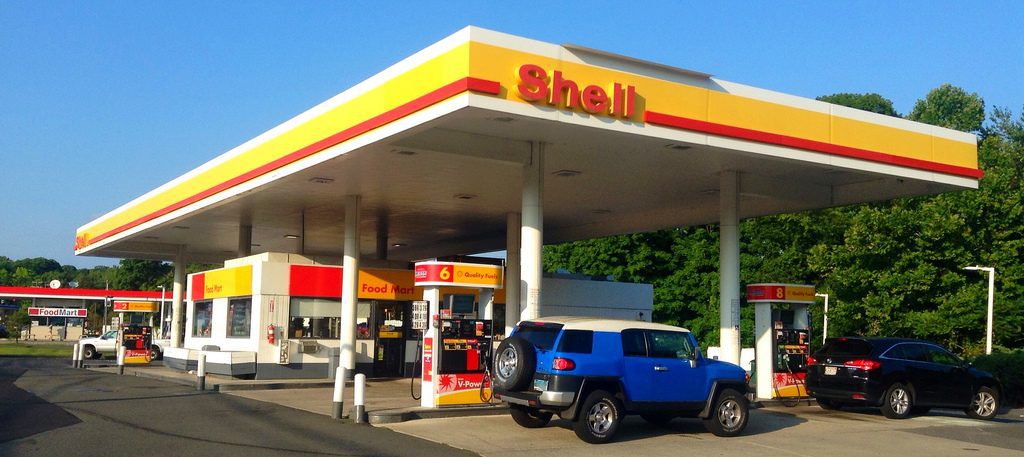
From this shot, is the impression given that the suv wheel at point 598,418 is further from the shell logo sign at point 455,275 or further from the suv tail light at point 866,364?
the suv tail light at point 866,364

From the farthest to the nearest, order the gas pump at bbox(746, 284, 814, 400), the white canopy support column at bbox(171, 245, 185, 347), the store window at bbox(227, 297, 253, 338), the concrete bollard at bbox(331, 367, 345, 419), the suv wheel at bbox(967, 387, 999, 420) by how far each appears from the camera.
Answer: the white canopy support column at bbox(171, 245, 185, 347), the store window at bbox(227, 297, 253, 338), the gas pump at bbox(746, 284, 814, 400), the suv wheel at bbox(967, 387, 999, 420), the concrete bollard at bbox(331, 367, 345, 419)

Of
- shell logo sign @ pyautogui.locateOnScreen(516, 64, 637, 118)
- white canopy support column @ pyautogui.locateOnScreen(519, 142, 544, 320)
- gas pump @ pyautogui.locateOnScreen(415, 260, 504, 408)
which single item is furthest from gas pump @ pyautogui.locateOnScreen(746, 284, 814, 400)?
shell logo sign @ pyautogui.locateOnScreen(516, 64, 637, 118)

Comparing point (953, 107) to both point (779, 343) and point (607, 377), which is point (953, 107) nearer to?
point (779, 343)

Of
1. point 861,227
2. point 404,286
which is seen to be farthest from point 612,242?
point 404,286

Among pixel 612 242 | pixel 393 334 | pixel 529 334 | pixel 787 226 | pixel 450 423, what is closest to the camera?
pixel 529 334

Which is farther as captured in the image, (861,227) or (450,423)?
(861,227)

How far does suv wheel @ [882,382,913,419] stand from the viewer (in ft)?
59.9

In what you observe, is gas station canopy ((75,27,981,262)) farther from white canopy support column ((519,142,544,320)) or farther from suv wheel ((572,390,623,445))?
suv wheel ((572,390,623,445))

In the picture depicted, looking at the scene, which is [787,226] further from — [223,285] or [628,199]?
[223,285]

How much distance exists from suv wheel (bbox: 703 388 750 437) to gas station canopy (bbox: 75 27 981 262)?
4.74 metres

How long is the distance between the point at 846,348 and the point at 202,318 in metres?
20.8

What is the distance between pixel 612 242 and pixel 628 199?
2524 centimetres

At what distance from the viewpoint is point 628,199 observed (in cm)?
Answer: 2716

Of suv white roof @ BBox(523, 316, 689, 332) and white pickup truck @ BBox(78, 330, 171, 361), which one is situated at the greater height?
suv white roof @ BBox(523, 316, 689, 332)
